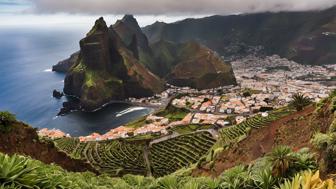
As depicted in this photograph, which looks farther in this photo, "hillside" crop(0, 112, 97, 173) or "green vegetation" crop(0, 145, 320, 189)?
"hillside" crop(0, 112, 97, 173)

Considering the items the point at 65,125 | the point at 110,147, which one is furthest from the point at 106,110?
the point at 110,147

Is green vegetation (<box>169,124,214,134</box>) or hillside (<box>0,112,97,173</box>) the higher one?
hillside (<box>0,112,97,173</box>)

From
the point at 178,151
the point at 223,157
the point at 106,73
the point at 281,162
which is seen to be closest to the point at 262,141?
the point at 223,157

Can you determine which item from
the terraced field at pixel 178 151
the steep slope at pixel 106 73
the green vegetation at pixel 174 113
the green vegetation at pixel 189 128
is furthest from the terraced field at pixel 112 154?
the steep slope at pixel 106 73

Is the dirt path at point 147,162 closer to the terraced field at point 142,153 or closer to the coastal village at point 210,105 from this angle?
the terraced field at point 142,153

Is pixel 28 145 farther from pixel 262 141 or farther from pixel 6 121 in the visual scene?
pixel 262 141

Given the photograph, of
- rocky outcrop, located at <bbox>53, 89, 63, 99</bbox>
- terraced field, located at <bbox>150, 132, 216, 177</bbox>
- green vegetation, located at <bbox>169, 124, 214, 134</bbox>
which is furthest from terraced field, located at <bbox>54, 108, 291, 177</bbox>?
rocky outcrop, located at <bbox>53, 89, 63, 99</bbox>

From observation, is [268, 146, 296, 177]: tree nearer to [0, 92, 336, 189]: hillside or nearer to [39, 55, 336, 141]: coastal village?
[0, 92, 336, 189]: hillside
